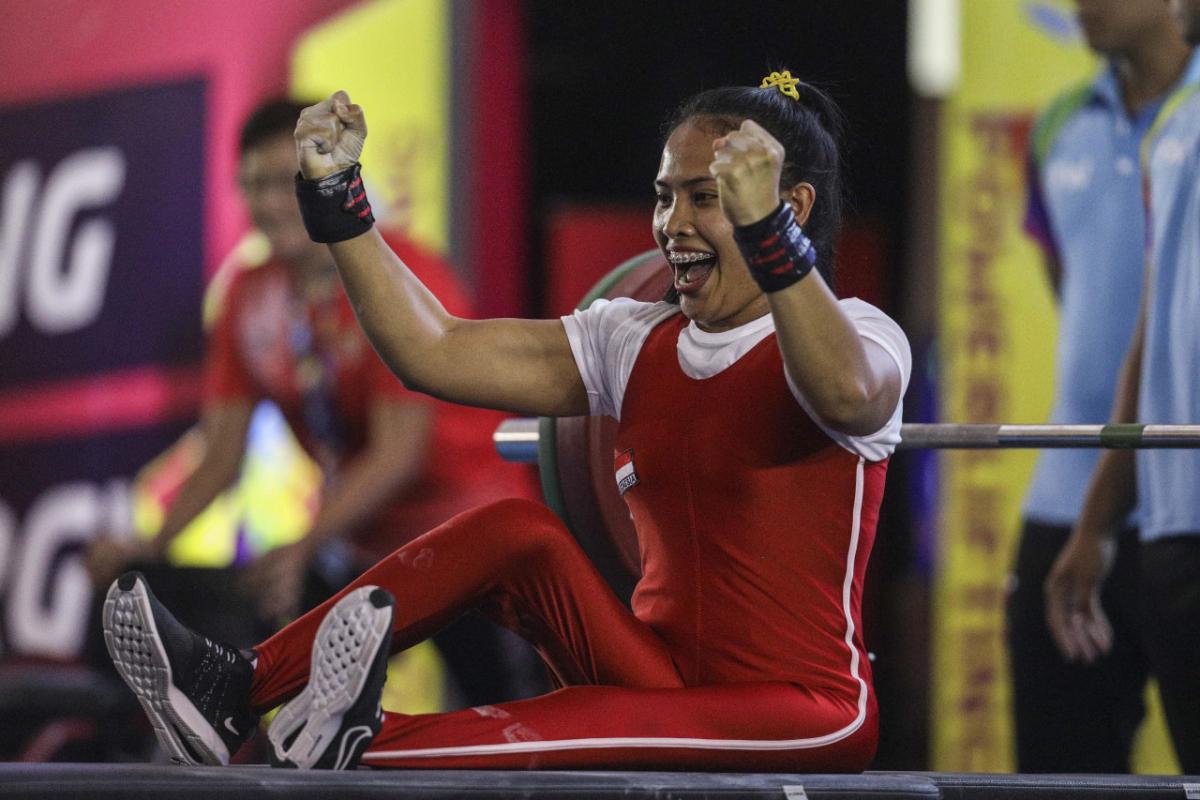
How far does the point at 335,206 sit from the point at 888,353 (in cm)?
66

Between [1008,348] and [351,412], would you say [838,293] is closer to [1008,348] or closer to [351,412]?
[351,412]

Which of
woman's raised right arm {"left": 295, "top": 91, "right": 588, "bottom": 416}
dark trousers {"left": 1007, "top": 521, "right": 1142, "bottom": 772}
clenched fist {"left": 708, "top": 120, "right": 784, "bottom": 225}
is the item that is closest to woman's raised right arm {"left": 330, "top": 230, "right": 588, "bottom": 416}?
woman's raised right arm {"left": 295, "top": 91, "right": 588, "bottom": 416}

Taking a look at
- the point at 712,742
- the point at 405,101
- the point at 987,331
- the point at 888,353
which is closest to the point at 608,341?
the point at 888,353

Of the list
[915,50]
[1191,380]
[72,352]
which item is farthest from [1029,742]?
[915,50]

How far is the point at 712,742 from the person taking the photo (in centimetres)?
203

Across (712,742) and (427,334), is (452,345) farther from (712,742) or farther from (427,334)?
(712,742)

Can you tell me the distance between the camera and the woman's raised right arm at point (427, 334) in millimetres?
2146

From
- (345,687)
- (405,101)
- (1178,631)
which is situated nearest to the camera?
(345,687)

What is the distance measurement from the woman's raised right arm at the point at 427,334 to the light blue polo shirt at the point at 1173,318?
924mm

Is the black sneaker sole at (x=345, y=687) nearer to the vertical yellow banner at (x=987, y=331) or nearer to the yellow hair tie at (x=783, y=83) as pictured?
the yellow hair tie at (x=783, y=83)

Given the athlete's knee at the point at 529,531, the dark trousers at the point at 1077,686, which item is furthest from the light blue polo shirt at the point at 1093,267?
A: the athlete's knee at the point at 529,531

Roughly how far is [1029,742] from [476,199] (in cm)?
249

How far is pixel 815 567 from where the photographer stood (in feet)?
6.99

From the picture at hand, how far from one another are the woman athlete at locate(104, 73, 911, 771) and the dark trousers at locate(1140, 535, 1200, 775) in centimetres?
70
